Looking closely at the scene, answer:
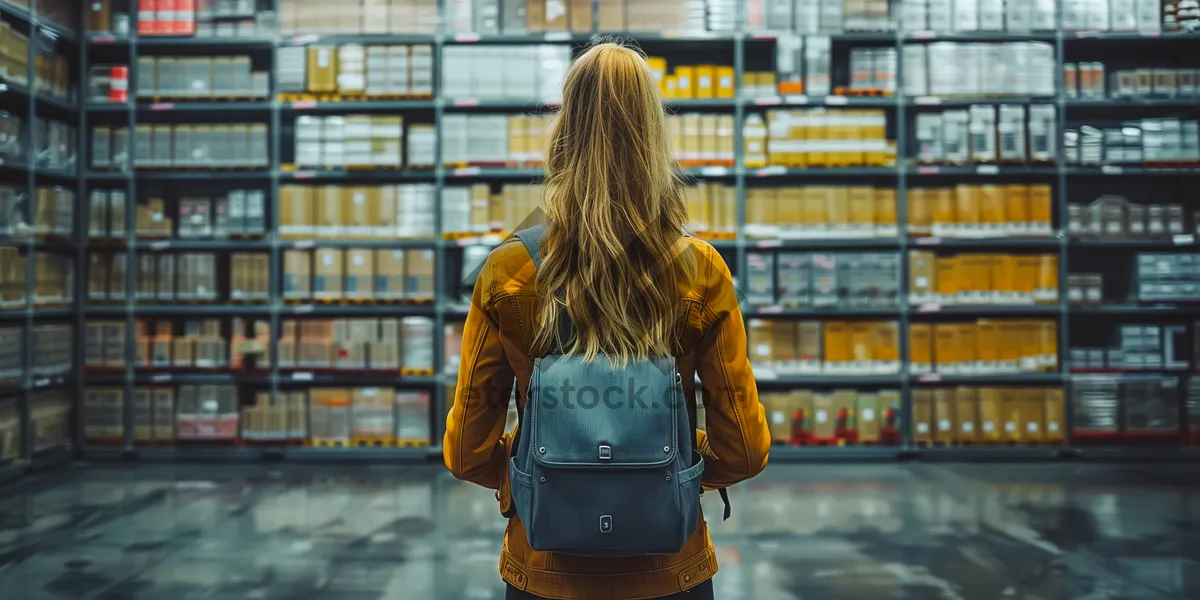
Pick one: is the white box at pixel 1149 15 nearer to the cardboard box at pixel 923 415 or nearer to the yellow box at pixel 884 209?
the yellow box at pixel 884 209

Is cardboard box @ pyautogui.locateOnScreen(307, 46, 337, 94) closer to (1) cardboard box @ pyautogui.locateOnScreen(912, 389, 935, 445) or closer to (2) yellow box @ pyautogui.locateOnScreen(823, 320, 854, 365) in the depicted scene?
(2) yellow box @ pyautogui.locateOnScreen(823, 320, 854, 365)

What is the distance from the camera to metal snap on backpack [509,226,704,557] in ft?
3.71

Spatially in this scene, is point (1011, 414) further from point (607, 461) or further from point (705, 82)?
point (607, 461)

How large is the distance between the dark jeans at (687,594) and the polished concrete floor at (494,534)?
1.97 meters

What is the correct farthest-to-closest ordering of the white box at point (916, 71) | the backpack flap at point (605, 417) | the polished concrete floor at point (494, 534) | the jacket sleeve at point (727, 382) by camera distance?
the white box at point (916, 71)
the polished concrete floor at point (494, 534)
the jacket sleeve at point (727, 382)
the backpack flap at point (605, 417)

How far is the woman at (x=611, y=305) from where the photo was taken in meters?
1.17

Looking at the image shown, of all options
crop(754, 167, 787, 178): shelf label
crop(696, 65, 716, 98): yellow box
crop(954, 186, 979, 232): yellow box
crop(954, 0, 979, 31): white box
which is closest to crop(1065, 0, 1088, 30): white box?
crop(954, 0, 979, 31): white box

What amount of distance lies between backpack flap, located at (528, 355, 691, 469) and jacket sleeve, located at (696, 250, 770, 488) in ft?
0.36

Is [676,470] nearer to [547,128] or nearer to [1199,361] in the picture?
[547,128]

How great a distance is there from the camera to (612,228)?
1163 mm

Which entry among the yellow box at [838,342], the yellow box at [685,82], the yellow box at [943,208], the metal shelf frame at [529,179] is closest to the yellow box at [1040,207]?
the metal shelf frame at [529,179]

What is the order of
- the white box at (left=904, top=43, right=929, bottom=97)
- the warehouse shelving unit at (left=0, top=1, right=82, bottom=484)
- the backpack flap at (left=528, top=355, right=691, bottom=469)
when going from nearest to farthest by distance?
the backpack flap at (left=528, top=355, right=691, bottom=469) < the warehouse shelving unit at (left=0, top=1, right=82, bottom=484) < the white box at (left=904, top=43, right=929, bottom=97)

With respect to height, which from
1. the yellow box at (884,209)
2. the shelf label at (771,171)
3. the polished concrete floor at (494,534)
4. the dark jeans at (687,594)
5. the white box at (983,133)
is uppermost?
the white box at (983,133)

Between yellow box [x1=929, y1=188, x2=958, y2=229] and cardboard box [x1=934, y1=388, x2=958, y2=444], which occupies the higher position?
yellow box [x1=929, y1=188, x2=958, y2=229]
